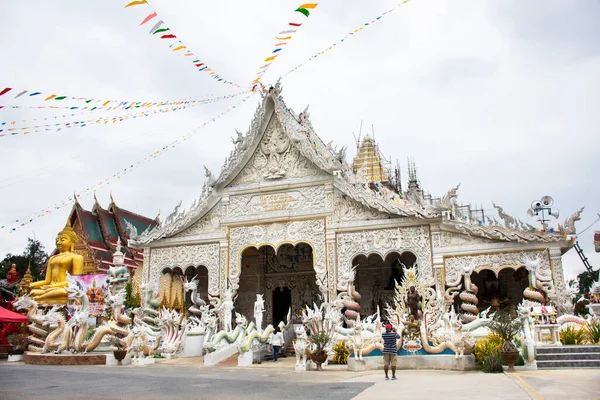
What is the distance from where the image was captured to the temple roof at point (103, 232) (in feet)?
73.9

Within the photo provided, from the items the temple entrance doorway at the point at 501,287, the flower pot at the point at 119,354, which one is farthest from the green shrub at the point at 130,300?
the temple entrance doorway at the point at 501,287

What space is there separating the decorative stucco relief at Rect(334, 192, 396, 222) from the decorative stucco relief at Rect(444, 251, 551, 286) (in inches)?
91.5

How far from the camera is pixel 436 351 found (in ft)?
33.1

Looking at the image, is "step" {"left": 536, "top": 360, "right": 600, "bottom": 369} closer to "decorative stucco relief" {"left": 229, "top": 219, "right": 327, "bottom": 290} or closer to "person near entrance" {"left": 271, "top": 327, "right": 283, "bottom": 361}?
"person near entrance" {"left": 271, "top": 327, "right": 283, "bottom": 361}

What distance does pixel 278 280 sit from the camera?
18.3 metres

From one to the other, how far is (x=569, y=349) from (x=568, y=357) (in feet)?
0.93

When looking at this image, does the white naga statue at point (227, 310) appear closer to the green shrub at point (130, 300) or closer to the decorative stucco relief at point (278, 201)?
the decorative stucco relief at point (278, 201)

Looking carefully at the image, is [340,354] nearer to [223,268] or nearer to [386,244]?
[386,244]

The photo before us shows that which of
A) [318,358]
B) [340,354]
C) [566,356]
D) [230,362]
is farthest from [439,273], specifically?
[230,362]

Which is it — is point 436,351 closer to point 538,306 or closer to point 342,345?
point 342,345

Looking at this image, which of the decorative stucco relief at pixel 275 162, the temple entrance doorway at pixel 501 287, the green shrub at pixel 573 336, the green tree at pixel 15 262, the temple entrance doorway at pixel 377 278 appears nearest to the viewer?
the green shrub at pixel 573 336

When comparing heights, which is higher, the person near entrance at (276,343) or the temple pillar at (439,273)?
the temple pillar at (439,273)

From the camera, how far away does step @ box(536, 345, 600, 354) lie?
380 inches

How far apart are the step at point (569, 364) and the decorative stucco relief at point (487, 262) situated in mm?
3891
